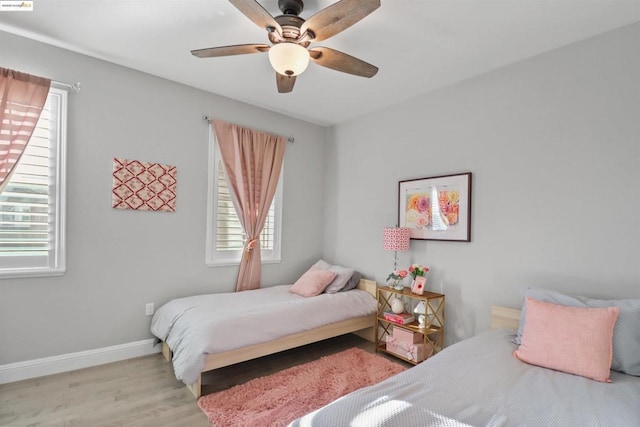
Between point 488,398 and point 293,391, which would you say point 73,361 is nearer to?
point 293,391

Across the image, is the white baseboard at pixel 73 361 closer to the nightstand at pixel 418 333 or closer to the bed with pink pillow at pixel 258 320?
the bed with pink pillow at pixel 258 320

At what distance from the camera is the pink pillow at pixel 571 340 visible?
1714 mm

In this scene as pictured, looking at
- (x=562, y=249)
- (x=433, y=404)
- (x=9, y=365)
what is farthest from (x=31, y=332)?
(x=562, y=249)

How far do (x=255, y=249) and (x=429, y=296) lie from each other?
194 cm

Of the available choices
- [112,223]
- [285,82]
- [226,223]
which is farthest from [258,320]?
[285,82]

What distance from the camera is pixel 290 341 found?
281 centimetres

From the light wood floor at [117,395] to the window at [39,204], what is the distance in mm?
866

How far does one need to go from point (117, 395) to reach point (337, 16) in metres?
2.91

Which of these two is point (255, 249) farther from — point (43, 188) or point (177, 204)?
point (43, 188)

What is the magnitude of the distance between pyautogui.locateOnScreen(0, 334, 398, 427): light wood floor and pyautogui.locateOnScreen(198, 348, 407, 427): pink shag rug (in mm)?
137

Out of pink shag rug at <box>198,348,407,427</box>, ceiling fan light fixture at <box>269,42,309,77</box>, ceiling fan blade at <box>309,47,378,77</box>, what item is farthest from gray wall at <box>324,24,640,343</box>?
ceiling fan light fixture at <box>269,42,309,77</box>

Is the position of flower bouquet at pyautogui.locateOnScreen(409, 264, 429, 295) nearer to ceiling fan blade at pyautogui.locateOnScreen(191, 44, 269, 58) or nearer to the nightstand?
the nightstand

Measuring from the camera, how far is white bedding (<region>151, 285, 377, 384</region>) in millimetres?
2334

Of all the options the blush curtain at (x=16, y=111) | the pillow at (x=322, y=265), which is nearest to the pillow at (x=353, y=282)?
the pillow at (x=322, y=265)
